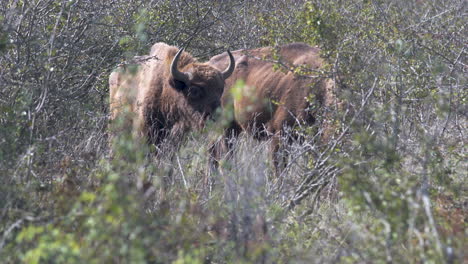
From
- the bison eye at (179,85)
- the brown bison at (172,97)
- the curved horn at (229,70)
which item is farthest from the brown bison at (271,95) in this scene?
the bison eye at (179,85)

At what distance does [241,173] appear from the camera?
5129 millimetres

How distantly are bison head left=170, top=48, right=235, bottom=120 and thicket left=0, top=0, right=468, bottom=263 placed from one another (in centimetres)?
56

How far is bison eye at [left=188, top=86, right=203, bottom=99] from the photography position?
7820mm

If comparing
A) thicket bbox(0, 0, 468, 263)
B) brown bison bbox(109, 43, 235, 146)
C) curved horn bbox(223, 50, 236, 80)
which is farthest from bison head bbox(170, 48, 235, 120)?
thicket bbox(0, 0, 468, 263)

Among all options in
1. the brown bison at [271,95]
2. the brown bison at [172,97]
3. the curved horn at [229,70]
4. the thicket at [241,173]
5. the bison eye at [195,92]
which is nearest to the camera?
the thicket at [241,173]

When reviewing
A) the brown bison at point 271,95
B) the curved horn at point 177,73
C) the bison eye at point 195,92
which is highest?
the curved horn at point 177,73

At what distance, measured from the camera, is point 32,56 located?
5.98 meters

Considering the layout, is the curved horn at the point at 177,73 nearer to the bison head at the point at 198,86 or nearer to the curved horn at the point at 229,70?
the bison head at the point at 198,86

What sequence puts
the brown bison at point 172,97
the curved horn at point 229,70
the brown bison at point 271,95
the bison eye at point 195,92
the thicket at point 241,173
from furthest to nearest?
the curved horn at point 229,70
the brown bison at point 271,95
the bison eye at point 195,92
the brown bison at point 172,97
the thicket at point 241,173

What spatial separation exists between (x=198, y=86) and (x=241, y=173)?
2.92 metres

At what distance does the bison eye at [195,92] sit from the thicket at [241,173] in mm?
665

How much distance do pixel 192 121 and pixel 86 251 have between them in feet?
15.7

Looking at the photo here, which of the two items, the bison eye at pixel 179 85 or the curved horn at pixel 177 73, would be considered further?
the bison eye at pixel 179 85

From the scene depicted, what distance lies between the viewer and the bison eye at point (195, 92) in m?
7.82
